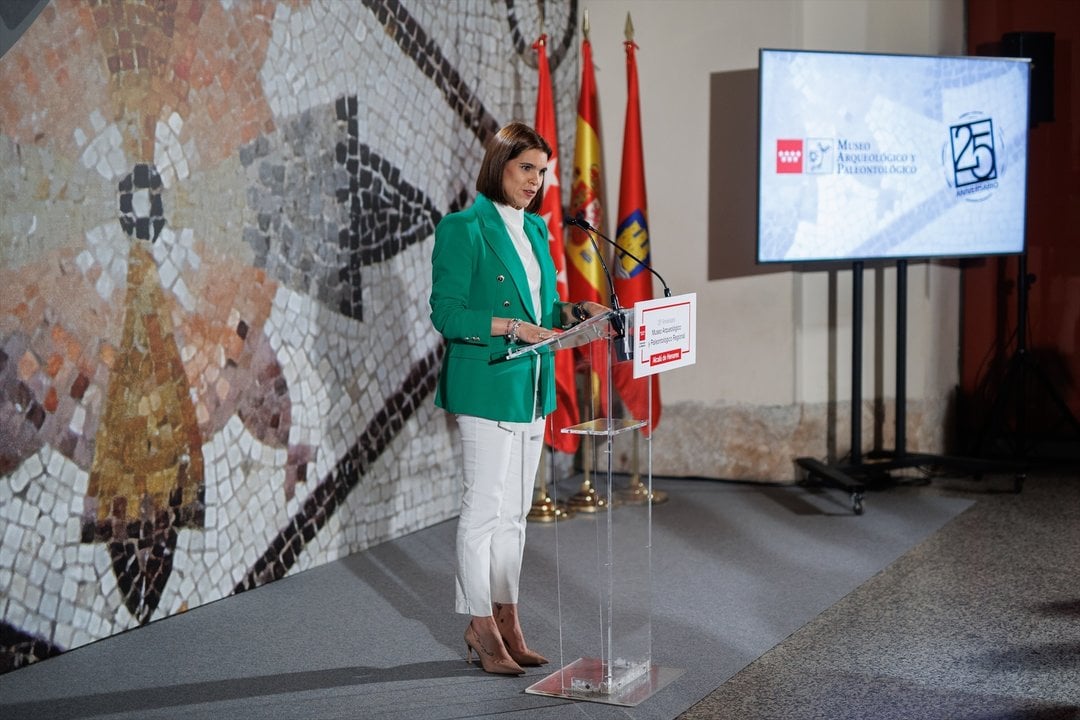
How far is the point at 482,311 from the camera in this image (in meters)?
3.34

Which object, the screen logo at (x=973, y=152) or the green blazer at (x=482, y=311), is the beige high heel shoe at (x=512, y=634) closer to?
the green blazer at (x=482, y=311)

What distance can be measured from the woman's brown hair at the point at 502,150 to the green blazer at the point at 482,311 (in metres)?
0.04

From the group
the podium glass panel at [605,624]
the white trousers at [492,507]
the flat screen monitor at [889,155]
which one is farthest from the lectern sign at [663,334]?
the flat screen monitor at [889,155]

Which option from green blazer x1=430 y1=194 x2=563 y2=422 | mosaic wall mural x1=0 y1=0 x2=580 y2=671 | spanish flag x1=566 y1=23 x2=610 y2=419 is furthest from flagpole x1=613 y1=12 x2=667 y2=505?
green blazer x1=430 y1=194 x2=563 y2=422

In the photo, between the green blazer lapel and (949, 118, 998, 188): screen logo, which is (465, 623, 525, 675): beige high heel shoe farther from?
(949, 118, 998, 188): screen logo

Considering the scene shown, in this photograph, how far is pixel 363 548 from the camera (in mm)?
5082

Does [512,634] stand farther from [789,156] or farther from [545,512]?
[789,156]

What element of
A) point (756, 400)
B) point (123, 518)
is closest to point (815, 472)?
point (756, 400)

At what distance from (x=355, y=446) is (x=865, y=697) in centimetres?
243

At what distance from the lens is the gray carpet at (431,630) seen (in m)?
3.33

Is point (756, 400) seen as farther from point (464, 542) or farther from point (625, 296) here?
point (464, 542)

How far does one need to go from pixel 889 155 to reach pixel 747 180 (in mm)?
761

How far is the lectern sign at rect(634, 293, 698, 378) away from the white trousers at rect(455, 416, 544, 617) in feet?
1.55

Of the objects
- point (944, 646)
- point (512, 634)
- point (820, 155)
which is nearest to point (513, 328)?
point (512, 634)
